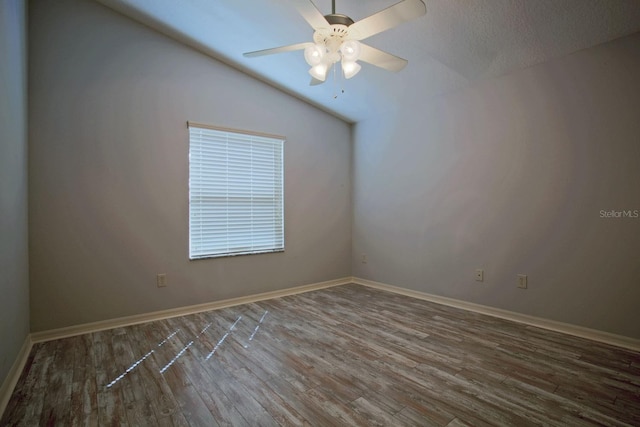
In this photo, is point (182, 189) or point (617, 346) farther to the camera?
point (182, 189)

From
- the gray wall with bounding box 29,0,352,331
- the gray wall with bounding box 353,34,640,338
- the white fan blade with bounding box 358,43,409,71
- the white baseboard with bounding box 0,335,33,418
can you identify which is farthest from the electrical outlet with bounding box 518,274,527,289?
the white baseboard with bounding box 0,335,33,418

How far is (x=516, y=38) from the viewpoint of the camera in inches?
102

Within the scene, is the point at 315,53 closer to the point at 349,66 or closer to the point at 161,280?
the point at 349,66

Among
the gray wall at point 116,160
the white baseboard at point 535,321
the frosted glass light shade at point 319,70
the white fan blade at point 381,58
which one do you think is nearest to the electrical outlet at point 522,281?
the white baseboard at point 535,321

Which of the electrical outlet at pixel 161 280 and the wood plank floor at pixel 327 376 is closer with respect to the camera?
the wood plank floor at pixel 327 376

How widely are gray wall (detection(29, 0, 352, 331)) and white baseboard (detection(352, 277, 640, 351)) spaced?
1.90m

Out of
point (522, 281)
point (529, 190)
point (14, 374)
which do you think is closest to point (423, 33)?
point (529, 190)

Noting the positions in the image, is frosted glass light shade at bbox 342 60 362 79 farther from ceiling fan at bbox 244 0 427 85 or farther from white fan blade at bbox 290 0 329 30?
white fan blade at bbox 290 0 329 30

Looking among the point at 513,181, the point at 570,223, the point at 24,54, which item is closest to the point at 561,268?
the point at 570,223

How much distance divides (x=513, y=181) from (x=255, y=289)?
3.02m

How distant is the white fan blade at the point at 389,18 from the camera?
5.34 feet

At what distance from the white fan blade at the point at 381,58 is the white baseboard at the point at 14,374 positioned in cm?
288

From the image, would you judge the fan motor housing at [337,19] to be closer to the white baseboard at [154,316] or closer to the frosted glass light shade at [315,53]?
the frosted glass light shade at [315,53]

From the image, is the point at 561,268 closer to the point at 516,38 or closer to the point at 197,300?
the point at 516,38
